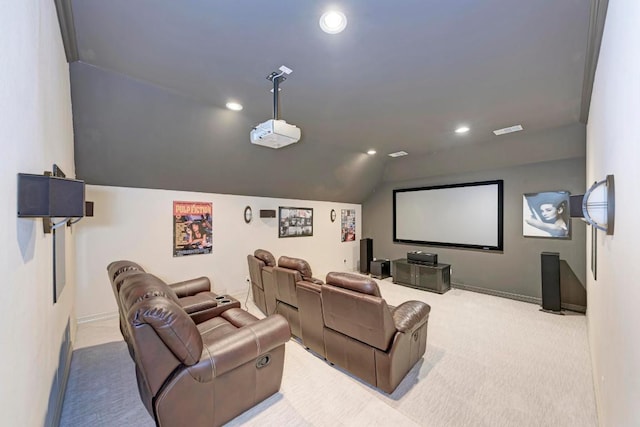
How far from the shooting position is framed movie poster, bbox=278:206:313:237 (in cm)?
621

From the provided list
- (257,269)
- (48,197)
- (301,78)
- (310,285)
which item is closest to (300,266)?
(310,285)

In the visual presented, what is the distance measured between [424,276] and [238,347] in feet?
15.6

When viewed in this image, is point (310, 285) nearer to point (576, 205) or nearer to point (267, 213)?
point (576, 205)

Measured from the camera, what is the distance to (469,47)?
2.26 m

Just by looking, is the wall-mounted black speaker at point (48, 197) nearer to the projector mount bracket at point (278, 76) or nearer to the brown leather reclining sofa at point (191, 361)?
the brown leather reclining sofa at point (191, 361)

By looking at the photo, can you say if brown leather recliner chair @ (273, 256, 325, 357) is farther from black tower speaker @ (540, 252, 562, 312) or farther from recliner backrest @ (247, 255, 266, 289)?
black tower speaker @ (540, 252, 562, 312)

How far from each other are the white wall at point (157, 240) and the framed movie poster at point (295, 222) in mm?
149

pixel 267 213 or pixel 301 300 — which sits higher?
pixel 267 213

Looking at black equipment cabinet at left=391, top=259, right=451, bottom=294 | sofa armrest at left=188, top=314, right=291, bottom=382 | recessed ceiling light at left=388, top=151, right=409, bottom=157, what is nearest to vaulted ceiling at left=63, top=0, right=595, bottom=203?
recessed ceiling light at left=388, top=151, right=409, bottom=157

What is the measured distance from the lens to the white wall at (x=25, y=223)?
94 cm

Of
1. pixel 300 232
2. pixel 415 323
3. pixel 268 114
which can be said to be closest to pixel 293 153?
pixel 268 114

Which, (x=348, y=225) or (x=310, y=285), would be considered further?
(x=348, y=225)

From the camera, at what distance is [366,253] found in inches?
289

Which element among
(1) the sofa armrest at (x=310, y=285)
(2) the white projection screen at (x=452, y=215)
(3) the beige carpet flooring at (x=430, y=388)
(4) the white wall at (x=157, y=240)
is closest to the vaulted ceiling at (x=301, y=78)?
(4) the white wall at (x=157, y=240)
